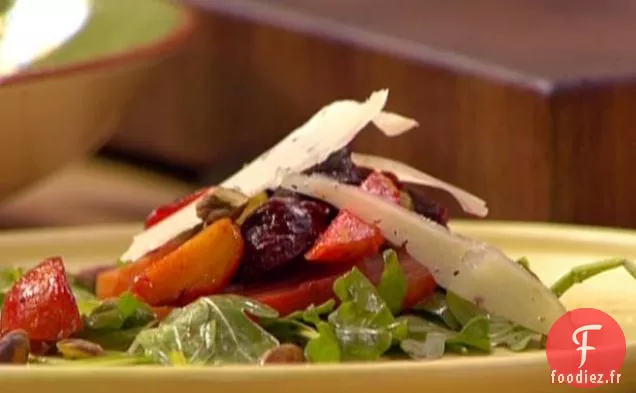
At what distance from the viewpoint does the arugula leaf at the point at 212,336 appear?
26.8 inches

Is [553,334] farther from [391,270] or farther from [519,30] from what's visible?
[519,30]

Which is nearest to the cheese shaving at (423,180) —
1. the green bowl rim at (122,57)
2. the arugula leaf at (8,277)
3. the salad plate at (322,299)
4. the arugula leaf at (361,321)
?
the salad plate at (322,299)

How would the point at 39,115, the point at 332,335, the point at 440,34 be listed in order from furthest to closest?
the point at 440,34, the point at 39,115, the point at 332,335

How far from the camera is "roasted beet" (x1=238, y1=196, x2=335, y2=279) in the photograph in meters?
0.76

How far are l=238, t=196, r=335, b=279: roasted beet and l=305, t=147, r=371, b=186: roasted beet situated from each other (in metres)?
0.03

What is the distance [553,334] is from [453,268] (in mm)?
71

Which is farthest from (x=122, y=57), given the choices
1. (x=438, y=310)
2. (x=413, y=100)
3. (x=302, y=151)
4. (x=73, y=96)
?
(x=438, y=310)

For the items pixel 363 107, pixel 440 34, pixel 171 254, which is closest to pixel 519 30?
pixel 440 34

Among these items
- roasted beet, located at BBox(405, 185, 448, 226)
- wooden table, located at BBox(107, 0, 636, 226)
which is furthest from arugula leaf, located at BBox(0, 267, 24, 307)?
wooden table, located at BBox(107, 0, 636, 226)

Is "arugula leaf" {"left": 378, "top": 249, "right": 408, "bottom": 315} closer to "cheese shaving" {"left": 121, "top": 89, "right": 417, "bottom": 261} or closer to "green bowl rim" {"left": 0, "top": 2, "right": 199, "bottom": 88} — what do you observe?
"cheese shaving" {"left": 121, "top": 89, "right": 417, "bottom": 261}

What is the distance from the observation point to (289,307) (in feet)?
2.42

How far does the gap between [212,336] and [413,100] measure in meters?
0.68

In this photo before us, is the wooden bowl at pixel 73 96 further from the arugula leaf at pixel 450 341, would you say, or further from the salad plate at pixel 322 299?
the arugula leaf at pixel 450 341

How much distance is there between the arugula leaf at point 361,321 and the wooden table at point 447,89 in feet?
1.68
